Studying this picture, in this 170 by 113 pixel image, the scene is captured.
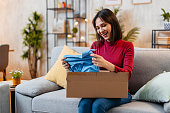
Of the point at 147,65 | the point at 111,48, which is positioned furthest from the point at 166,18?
the point at 111,48

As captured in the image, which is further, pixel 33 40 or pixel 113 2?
pixel 33 40

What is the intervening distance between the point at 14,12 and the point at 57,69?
326cm

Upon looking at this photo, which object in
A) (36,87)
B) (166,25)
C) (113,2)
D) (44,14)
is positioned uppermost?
(113,2)

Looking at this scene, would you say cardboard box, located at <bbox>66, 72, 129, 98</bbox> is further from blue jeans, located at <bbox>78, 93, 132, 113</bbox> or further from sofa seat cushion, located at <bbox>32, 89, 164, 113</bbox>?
sofa seat cushion, located at <bbox>32, 89, 164, 113</bbox>

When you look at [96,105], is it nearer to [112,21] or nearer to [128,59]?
[128,59]

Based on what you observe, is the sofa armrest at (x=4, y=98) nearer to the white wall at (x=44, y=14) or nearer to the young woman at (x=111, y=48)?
the young woman at (x=111, y=48)

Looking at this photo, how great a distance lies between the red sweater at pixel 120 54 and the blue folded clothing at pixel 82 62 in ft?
1.02

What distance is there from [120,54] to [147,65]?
39 centimetres

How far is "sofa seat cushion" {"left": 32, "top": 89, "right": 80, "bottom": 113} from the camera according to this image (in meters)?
1.95

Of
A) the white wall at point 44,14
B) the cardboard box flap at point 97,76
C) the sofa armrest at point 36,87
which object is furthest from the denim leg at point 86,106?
the white wall at point 44,14

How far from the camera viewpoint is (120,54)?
190 centimetres

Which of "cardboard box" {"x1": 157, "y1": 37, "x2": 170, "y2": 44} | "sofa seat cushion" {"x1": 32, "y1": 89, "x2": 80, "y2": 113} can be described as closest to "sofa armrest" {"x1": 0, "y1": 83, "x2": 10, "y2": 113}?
"sofa seat cushion" {"x1": 32, "y1": 89, "x2": 80, "y2": 113}

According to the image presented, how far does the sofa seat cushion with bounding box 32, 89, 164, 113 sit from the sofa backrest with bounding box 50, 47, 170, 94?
0.33 meters

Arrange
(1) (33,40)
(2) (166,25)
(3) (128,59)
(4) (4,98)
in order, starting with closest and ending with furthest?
(3) (128,59), (4) (4,98), (2) (166,25), (1) (33,40)
